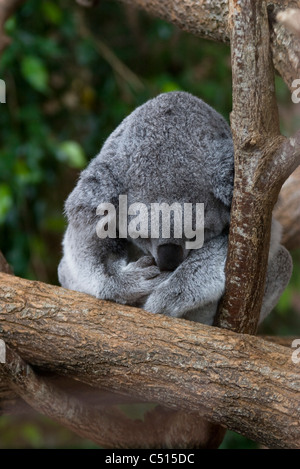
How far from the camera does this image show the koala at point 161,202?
7.60 ft

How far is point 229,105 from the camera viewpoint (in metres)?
4.51

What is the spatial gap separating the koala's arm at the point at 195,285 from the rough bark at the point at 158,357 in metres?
0.14

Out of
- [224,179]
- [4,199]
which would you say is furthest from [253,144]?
[4,199]

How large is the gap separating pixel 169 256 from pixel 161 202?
0.23 m

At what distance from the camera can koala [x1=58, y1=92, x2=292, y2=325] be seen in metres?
2.32

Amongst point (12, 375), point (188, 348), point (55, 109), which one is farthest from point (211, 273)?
point (55, 109)

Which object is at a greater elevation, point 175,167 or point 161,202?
point 175,167

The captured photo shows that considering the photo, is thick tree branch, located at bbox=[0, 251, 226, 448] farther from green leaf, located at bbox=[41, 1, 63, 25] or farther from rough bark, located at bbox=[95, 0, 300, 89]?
green leaf, located at bbox=[41, 1, 63, 25]

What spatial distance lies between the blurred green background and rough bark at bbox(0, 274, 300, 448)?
1.49 m

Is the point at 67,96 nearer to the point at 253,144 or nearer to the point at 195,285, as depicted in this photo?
the point at 195,285

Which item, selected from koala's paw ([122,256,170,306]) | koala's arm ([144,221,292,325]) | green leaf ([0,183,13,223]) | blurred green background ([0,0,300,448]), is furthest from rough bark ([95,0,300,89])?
green leaf ([0,183,13,223])

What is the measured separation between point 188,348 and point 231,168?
2.43 ft

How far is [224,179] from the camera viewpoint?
90.9 inches

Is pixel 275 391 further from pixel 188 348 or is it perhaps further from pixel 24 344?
pixel 24 344
